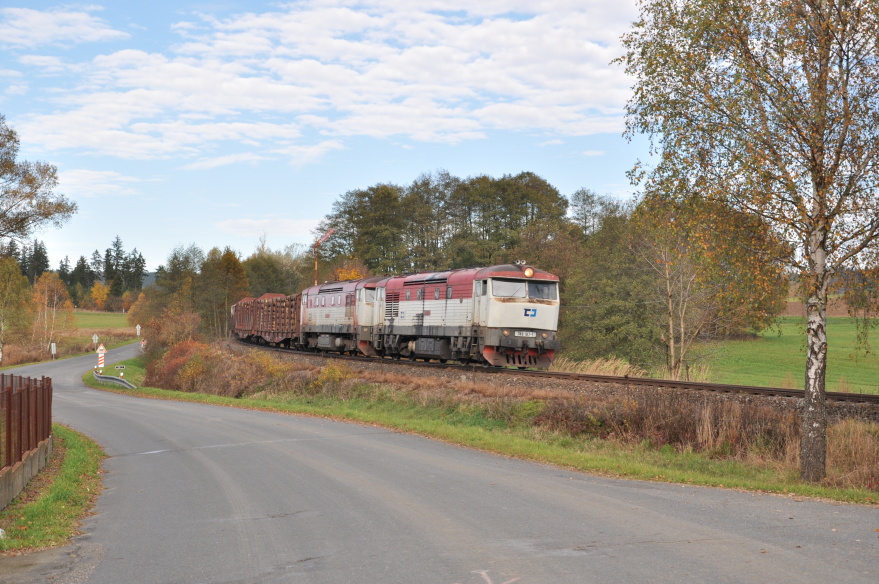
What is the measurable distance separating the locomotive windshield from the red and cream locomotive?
35mm

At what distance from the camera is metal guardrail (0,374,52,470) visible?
10883 mm

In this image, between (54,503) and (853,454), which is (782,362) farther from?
(54,503)

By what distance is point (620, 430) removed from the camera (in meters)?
16.6

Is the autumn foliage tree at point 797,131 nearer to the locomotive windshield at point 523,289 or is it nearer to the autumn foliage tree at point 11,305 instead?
the locomotive windshield at point 523,289

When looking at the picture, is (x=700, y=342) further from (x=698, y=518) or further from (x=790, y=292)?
(x=698, y=518)

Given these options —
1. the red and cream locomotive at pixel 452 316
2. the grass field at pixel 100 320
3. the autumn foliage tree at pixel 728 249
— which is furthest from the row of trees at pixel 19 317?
the autumn foliage tree at pixel 728 249

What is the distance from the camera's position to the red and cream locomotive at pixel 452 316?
27266 millimetres

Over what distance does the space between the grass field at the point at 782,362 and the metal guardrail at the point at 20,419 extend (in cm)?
2831

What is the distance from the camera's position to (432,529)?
862 centimetres

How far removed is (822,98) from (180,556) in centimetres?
1098

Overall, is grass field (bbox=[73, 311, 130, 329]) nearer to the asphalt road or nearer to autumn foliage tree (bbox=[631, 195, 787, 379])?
the asphalt road

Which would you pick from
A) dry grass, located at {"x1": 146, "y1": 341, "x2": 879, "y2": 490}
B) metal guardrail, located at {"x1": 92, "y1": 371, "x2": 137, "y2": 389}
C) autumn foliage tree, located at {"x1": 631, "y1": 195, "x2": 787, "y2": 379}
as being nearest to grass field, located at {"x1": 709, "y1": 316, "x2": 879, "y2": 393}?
dry grass, located at {"x1": 146, "y1": 341, "x2": 879, "y2": 490}

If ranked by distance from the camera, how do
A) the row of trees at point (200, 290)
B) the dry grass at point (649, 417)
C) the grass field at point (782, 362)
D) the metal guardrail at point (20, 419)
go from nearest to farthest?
the metal guardrail at point (20, 419) < the dry grass at point (649, 417) < the grass field at point (782, 362) < the row of trees at point (200, 290)

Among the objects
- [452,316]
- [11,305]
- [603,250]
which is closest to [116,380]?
[452,316]
